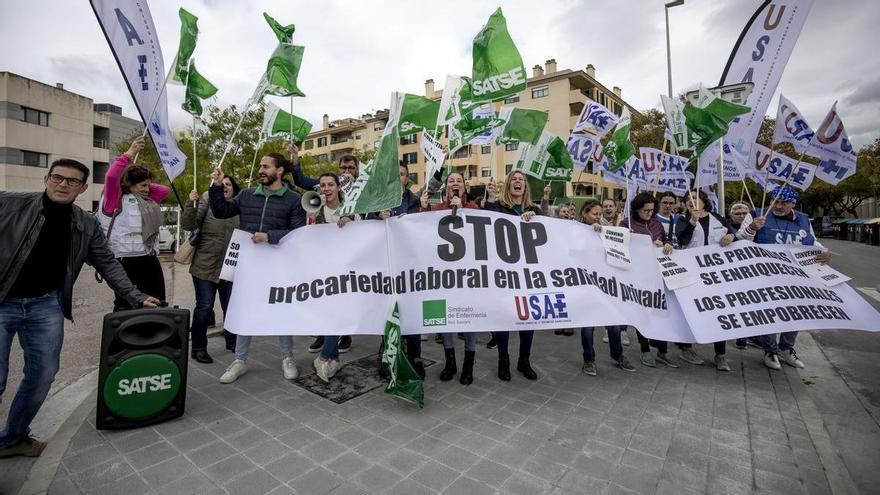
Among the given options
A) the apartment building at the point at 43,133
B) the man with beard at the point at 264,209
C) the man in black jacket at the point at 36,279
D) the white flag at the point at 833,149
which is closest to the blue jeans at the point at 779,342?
the white flag at the point at 833,149

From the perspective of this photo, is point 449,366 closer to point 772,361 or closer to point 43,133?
point 772,361

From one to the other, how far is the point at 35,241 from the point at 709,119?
6.66 m

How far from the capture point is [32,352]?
2.85 m

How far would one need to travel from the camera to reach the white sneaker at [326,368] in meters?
4.39

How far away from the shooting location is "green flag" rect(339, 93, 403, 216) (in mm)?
3562

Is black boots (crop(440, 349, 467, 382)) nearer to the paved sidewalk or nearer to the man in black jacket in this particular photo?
the paved sidewalk

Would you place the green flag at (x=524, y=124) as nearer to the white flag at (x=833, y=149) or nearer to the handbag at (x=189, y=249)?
the white flag at (x=833, y=149)

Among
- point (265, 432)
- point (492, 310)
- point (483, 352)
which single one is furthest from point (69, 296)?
point (483, 352)

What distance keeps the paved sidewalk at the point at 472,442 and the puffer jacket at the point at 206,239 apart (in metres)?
1.23

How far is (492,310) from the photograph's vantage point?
4004mm

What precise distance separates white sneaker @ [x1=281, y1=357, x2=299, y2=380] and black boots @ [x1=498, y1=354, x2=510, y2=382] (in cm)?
227

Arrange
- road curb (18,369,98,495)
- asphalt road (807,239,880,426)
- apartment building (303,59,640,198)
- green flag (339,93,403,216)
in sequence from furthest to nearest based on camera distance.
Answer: apartment building (303,59,640,198)
asphalt road (807,239,880,426)
green flag (339,93,403,216)
road curb (18,369,98,495)

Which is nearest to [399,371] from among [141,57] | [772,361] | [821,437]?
[821,437]

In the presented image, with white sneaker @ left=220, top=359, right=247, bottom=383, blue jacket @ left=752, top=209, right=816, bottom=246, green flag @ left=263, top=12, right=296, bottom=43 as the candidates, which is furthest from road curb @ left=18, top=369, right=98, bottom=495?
blue jacket @ left=752, top=209, right=816, bottom=246
